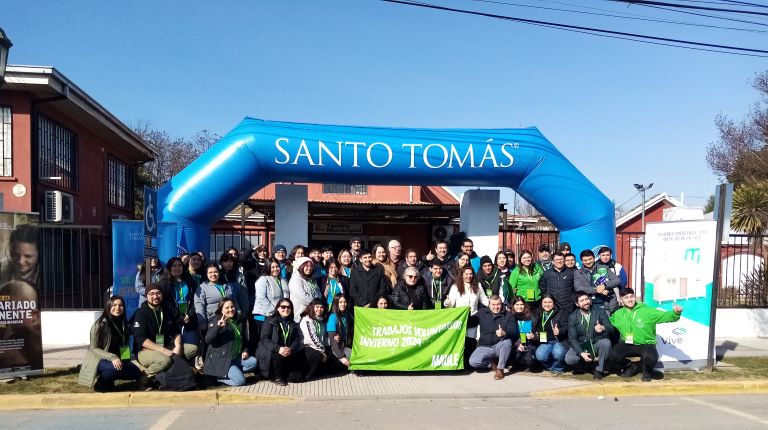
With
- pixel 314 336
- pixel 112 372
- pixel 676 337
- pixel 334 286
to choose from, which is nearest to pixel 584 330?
pixel 676 337

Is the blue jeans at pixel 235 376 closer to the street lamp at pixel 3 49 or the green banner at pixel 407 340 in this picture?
the green banner at pixel 407 340

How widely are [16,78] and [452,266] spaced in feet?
31.1

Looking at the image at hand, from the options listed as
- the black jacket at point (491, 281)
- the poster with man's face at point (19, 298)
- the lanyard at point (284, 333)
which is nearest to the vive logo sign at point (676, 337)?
the black jacket at point (491, 281)

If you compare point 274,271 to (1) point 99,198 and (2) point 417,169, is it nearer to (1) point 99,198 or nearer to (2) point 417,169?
(2) point 417,169

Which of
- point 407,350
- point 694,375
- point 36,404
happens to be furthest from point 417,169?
point 36,404

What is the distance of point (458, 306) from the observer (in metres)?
9.23

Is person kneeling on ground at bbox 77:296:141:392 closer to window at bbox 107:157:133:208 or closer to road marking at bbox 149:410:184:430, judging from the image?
road marking at bbox 149:410:184:430

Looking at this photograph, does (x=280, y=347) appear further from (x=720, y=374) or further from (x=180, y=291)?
(x=720, y=374)

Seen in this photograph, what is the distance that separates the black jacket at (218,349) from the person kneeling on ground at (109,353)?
931mm

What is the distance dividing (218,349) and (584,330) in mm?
5250

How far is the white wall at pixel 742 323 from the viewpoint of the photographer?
13062mm

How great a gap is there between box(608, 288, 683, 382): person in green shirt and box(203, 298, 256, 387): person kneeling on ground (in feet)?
17.5

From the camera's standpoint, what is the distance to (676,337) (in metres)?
9.45

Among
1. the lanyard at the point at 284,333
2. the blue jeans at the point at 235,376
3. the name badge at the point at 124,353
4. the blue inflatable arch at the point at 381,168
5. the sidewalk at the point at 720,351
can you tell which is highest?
the blue inflatable arch at the point at 381,168
